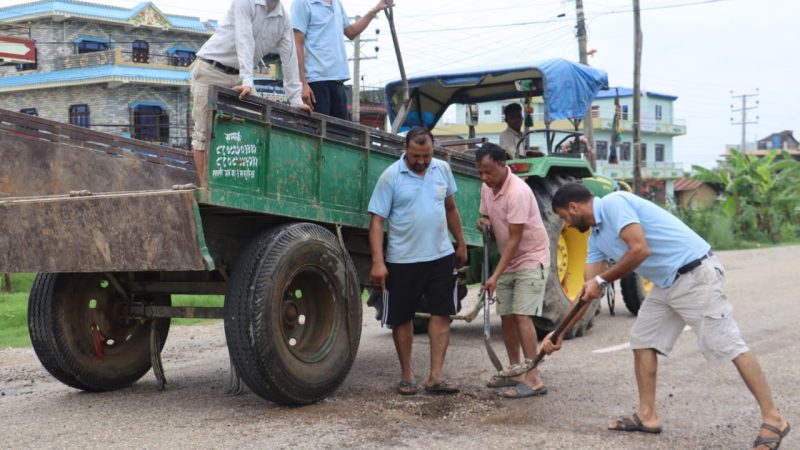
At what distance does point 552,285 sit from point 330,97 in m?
3.18

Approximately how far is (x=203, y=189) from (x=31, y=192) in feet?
5.53

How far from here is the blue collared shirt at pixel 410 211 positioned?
6574mm

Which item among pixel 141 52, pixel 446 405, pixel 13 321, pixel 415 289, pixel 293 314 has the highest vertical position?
pixel 141 52

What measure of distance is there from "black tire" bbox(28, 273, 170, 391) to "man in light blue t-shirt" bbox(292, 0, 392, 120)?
1.91 meters

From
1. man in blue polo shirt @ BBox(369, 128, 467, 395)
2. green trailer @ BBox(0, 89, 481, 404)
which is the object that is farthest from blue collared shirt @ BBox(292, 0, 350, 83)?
man in blue polo shirt @ BBox(369, 128, 467, 395)

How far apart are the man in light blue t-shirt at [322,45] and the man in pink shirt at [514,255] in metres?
1.26

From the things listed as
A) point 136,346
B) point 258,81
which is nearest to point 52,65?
point 258,81

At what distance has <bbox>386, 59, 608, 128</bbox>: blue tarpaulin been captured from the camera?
9367 millimetres

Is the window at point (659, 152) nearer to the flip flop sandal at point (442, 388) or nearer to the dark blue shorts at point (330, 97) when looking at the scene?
the dark blue shorts at point (330, 97)

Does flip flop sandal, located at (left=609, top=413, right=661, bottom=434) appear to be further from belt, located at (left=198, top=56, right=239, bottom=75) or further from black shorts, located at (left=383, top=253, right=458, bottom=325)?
belt, located at (left=198, top=56, right=239, bottom=75)

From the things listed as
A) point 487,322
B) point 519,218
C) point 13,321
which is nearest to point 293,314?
point 487,322

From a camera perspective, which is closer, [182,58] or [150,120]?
[150,120]

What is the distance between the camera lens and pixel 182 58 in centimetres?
3139

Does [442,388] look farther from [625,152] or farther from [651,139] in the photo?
[651,139]
